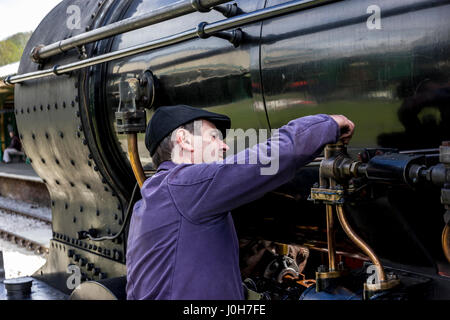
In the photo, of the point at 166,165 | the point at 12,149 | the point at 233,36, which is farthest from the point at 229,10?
the point at 12,149

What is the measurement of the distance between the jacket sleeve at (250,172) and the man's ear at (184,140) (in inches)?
5.0

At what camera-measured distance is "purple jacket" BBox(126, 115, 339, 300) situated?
1.36 metres

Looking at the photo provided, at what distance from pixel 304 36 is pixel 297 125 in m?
0.45

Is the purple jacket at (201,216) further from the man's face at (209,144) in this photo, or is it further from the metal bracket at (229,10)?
the metal bracket at (229,10)

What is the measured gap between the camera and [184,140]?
1523 millimetres

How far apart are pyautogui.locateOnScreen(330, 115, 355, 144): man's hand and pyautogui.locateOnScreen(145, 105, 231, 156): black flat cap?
1.14 feet

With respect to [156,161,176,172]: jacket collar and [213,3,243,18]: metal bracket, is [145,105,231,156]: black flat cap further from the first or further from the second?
[213,3,243,18]: metal bracket

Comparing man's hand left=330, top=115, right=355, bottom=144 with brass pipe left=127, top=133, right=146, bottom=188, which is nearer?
man's hand left=330, top=115, right=355, bottom=144

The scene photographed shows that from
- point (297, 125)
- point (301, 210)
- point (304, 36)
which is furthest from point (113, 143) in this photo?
point (297, 125)

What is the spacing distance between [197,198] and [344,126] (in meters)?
0.45

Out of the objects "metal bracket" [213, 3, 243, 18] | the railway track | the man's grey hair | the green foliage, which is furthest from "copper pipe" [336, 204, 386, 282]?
the green foliage

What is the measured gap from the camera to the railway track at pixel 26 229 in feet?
22.1

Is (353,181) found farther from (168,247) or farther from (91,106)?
(91,106)

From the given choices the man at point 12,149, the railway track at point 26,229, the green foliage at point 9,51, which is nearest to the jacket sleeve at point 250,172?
the railway track at point 26,229
